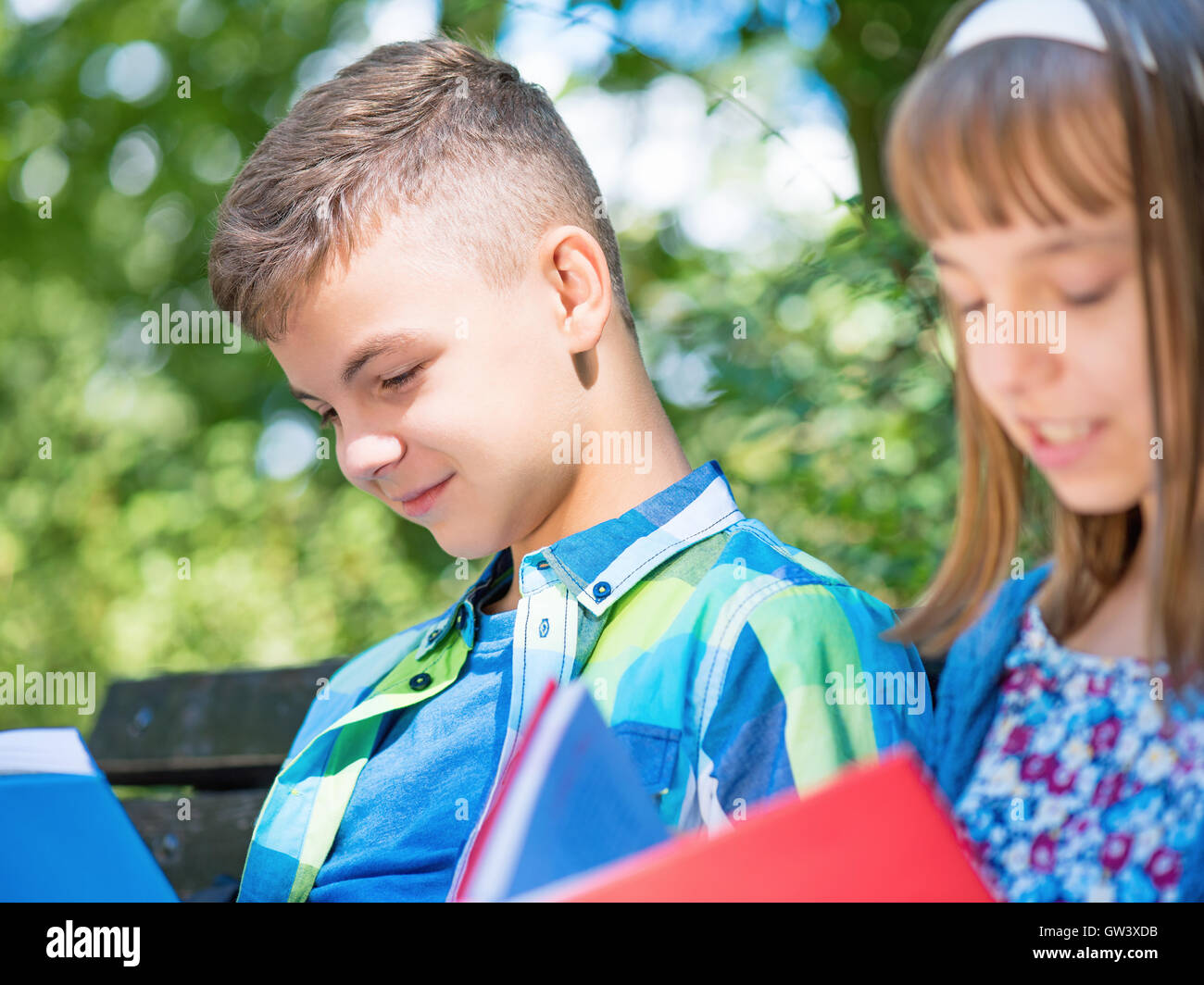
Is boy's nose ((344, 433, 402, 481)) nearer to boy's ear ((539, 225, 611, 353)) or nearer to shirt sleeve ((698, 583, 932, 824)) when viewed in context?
boy's ear ((539, 225, 611, 353))

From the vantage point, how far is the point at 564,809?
689 mm

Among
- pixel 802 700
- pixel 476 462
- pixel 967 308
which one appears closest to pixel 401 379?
pixel 476 462

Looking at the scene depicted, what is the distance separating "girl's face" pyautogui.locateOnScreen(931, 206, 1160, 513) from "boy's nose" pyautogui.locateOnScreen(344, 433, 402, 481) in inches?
25.1

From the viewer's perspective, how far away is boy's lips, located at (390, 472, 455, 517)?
128 cm

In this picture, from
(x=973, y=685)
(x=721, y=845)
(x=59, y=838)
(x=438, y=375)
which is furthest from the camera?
(x=438, y=375)

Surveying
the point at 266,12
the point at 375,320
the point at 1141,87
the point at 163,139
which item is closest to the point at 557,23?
the point at 375,320

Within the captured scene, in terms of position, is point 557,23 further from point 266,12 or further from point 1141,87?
point 266,12

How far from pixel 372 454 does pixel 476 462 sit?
11cm

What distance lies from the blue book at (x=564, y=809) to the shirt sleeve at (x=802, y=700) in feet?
0.94

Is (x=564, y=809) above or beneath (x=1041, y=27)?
beneath

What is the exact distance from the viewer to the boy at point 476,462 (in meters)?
1.17

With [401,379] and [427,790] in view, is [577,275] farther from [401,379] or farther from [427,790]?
[427,790]

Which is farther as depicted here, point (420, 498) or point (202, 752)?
point (202, 752)

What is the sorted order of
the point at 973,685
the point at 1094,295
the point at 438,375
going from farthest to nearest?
the point at 438,375, the point at 973,685, the point at 1094,295
